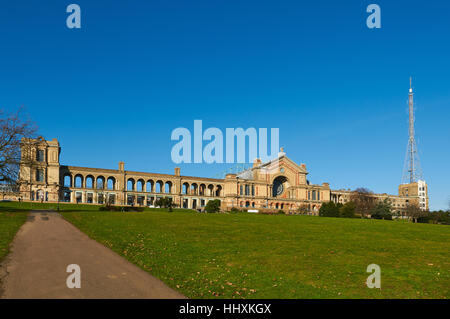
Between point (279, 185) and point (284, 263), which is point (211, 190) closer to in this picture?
point (279, 185)

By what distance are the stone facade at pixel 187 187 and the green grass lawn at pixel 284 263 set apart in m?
62.9

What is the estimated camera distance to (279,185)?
11844 cm

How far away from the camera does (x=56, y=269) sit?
14.6 m

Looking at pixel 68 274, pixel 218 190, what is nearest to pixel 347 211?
pixel 218 190

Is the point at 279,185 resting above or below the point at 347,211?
above

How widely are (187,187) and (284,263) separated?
94945 mm

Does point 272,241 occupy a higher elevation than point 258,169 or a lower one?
lower

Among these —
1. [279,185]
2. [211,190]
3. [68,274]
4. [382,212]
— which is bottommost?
[382,212]

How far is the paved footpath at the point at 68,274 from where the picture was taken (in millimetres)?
12039

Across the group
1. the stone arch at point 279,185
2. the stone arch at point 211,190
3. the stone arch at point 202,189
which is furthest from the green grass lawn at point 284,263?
the stone arch at point 279,185
